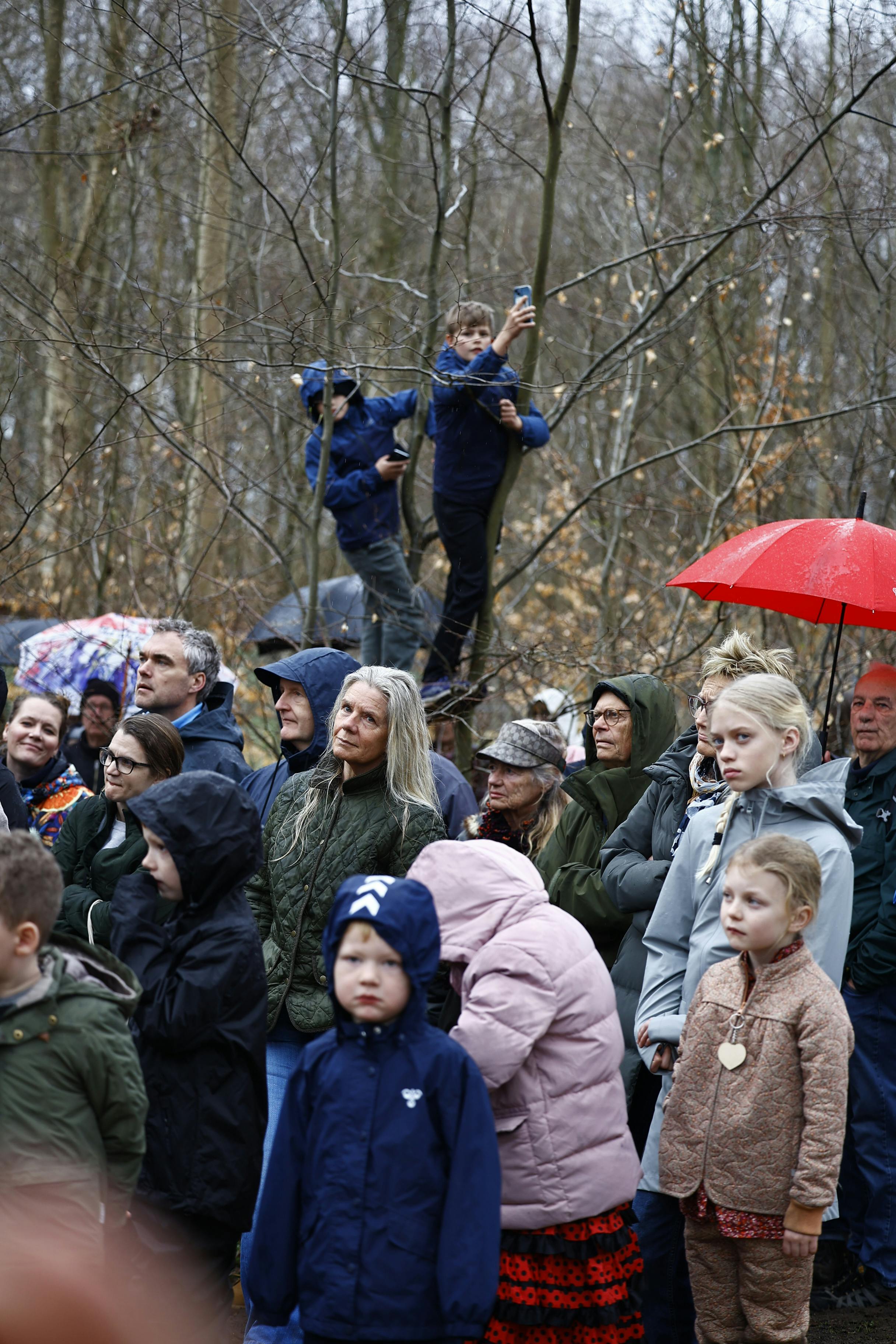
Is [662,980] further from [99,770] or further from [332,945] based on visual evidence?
[99,770]

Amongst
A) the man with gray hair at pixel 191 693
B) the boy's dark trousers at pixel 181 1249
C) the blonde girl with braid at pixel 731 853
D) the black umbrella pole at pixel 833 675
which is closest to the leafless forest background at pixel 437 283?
the man with gray hair at pixel 191 693

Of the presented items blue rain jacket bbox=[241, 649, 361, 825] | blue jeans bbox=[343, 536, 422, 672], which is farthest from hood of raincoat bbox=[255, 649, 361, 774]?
blue jeans bbox=[343, 536, 422, 672]

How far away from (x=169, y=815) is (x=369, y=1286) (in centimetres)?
130

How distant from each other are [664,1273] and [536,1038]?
113 centimetres

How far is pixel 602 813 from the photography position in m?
4.83

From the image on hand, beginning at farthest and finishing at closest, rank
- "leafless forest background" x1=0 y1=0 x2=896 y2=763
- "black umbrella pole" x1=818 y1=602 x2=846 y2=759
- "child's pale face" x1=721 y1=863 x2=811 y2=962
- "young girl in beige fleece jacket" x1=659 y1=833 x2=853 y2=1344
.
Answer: "leafless forest background" x1=0 y1=0 x2=896 y2=763 → "black umbrella pole" x1=818 y1=602 x2=846 y2=759 → "child's pale face" x1=721 y1=863 x2=811 y2=962 → "young girl in beige fleece jacket" x1=659 y1=833 x2=853 y2=1344

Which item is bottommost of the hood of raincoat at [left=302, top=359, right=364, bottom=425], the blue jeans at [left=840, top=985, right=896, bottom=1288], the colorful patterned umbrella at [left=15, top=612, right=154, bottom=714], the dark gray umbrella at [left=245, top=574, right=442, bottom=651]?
the blue jeans at [left=840, top=985, right=896, bottom=1288]

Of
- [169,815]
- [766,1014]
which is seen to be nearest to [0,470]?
[169,815]

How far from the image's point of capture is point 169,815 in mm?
3586

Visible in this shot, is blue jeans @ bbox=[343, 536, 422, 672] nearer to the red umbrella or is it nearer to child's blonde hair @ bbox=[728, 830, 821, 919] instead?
the red umbrella

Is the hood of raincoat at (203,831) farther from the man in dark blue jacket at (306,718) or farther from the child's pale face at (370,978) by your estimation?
the man in dark blue jacket at (306,718)

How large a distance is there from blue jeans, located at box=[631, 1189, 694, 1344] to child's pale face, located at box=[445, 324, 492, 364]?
13.7 feet

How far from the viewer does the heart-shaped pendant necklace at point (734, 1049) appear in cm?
353

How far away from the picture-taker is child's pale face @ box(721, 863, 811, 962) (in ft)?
11.5
